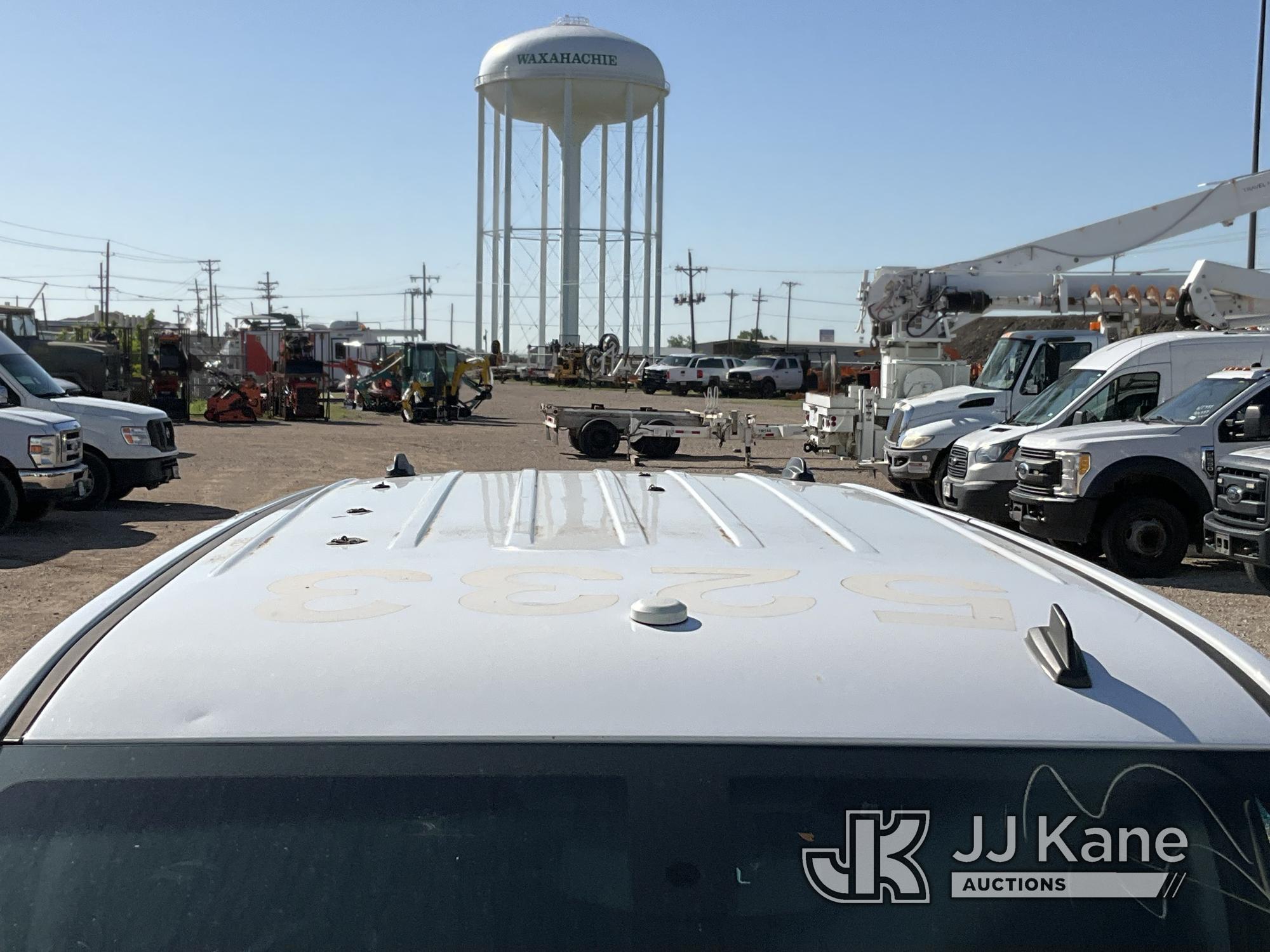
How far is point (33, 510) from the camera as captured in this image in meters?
15.7

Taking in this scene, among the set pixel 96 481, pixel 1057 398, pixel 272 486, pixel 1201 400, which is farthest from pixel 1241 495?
pixel 272 486

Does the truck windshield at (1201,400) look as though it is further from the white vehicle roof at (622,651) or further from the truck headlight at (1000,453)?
the white vehicle roof at (622,651)

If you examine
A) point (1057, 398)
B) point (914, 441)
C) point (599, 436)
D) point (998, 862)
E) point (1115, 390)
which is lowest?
point (599, 436)

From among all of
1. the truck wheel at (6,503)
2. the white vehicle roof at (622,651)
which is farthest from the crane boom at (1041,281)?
the white vehicle roof at (622,651)

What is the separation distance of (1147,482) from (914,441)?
5685mm

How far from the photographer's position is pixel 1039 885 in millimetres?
1709

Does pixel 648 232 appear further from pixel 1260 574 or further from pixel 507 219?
pixel 1260 574

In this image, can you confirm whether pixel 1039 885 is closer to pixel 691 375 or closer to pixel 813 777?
pixel 813 777

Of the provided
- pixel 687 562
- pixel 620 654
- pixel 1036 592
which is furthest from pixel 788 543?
pixel 620 654

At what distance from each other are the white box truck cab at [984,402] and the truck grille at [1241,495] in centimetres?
647

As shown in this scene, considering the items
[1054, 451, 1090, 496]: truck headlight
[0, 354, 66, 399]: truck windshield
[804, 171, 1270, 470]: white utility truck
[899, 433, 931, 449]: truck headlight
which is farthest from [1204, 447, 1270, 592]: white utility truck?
[0, 354, 66, 399]: truck windshield

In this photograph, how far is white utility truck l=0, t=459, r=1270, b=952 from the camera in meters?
1.65

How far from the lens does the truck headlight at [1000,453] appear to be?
1507 centimetres

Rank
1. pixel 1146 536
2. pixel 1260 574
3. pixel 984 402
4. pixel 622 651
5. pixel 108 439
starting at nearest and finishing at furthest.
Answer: pixel 622 651
pixel 1260 574
pixel 1146 536
pixel 108 439
pixel 984 402
